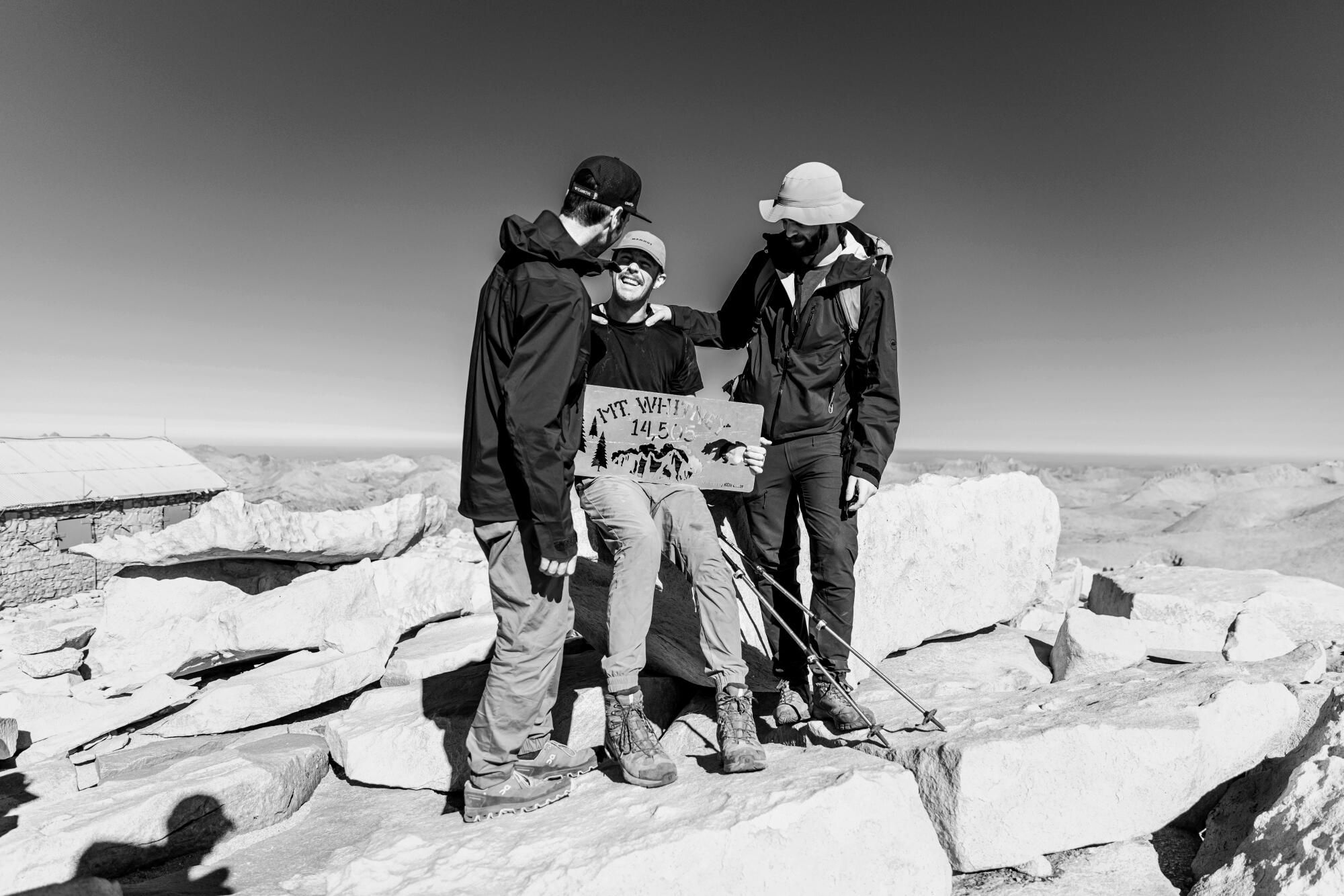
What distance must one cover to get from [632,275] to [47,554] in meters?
16.4

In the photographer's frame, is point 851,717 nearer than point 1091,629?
Yes

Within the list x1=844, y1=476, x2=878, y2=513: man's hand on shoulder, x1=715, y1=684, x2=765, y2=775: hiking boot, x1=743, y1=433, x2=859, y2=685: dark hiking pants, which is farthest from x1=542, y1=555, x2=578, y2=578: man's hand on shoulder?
x1=844, y1=476, x2=878, y2=513: man's hand on shoulder

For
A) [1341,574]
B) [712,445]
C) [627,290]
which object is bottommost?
[1341,574]

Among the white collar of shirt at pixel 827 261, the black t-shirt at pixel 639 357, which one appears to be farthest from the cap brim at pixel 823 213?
the black t-shirt at pixel 639 357

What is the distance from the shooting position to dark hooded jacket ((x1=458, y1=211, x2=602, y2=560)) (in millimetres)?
2971

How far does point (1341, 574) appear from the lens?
1345cm

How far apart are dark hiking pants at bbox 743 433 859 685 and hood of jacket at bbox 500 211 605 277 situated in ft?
5.30

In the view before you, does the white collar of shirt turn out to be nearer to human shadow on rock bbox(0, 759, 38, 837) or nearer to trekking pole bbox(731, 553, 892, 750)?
trekking pole bbox(731, 553, 892, 750)

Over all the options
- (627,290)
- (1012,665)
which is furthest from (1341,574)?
(627,290)

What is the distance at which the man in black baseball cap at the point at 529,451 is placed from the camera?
118 inches

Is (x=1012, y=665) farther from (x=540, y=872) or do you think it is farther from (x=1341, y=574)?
(x=1341, y=574)

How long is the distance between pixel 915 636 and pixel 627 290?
3607mm

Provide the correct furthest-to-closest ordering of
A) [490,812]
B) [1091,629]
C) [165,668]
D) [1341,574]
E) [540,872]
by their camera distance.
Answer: [1341,574] → [165,668] → [1091,629] → [490,812] → [540,872]

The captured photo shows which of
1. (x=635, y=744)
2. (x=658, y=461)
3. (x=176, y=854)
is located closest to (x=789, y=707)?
(x=635, y=744)
